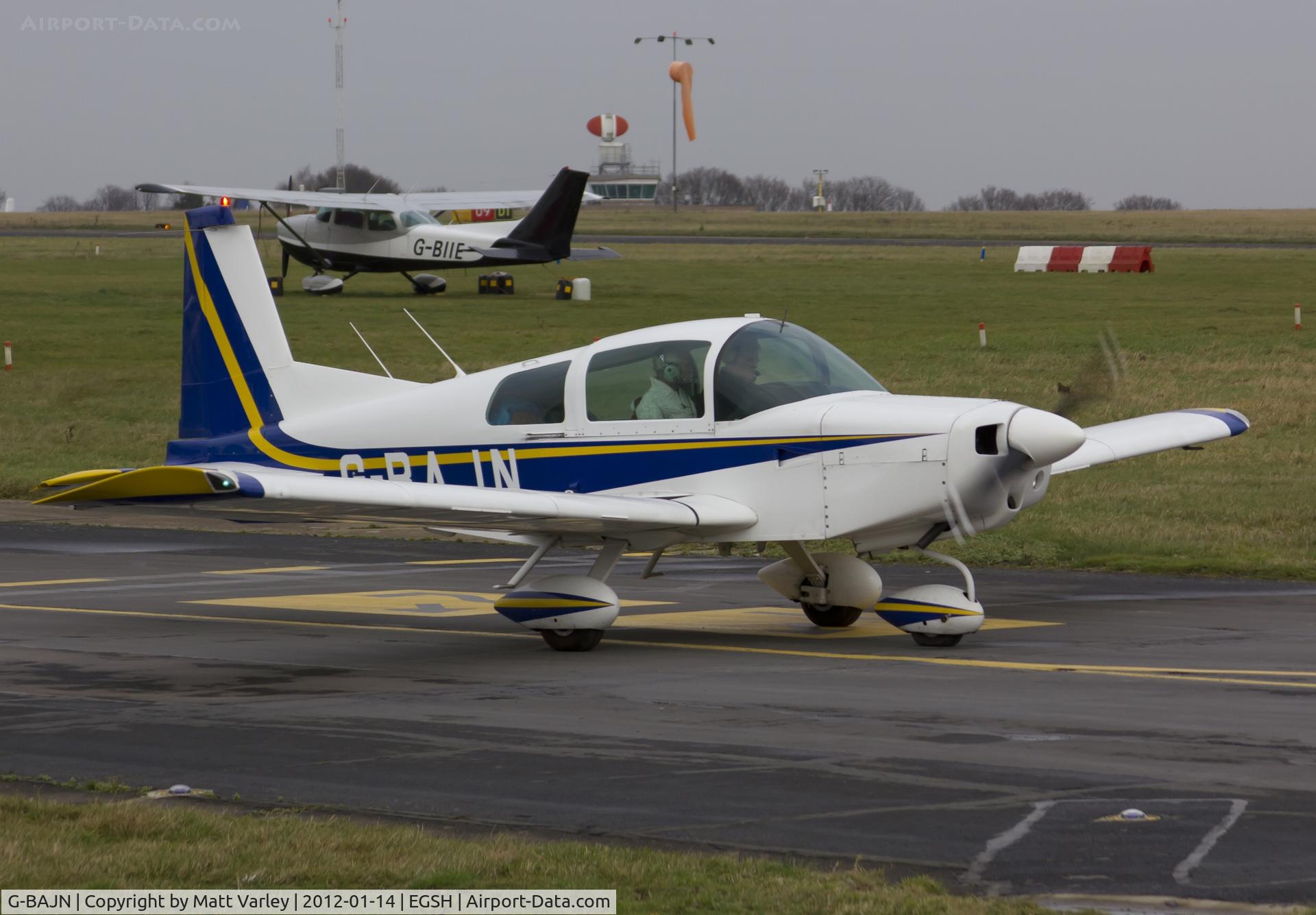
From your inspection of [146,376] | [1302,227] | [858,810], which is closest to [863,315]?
[146,376]

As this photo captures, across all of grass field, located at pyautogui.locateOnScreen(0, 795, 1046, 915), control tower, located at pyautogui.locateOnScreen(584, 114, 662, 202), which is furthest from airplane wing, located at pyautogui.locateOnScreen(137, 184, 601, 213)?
control tower, located at pyautogui.locateOnScreen(584, 114, 662, 202)

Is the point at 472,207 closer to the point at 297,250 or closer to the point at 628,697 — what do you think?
the point at 297,250

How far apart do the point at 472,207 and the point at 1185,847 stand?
5118 cm

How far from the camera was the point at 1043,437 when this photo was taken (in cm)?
1130

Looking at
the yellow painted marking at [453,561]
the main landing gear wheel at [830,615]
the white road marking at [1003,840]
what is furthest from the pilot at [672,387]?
the yellow painted marking at [453,561]

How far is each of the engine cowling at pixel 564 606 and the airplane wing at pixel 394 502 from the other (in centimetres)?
42

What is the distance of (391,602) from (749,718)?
672 cm

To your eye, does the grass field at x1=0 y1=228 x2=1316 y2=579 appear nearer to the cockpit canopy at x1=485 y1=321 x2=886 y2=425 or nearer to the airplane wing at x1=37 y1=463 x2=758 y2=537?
the cockpit canopy at x1=485 y1=321 x2=886 y2=425

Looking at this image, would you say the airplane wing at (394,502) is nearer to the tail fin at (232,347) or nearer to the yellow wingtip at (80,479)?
the yellow wingtip at (80,479)

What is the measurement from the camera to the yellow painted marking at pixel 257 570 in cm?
1789

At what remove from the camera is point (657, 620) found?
14.2m

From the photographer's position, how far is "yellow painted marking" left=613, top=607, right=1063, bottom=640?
1323cm

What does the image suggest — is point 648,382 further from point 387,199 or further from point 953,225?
point 953,225

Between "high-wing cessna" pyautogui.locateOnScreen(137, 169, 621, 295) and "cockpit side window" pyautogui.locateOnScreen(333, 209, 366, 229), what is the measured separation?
0.02 meters
